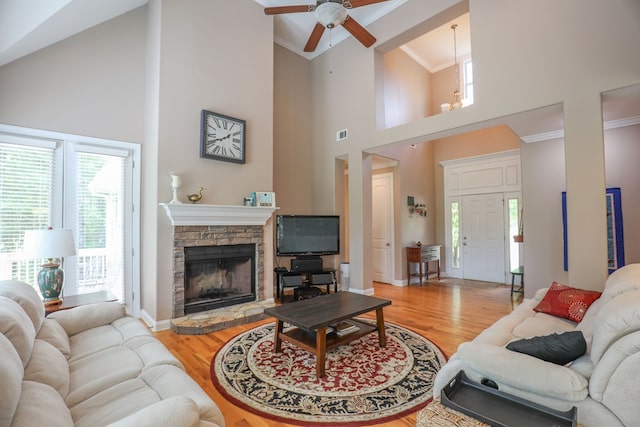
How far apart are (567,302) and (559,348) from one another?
61.6 inches

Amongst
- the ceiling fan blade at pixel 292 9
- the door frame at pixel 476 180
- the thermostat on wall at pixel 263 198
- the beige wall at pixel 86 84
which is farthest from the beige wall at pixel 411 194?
the beige wall at pixel 86 84

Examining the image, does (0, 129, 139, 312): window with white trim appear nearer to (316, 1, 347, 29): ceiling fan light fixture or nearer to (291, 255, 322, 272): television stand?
(291, 255, 322, 272): television stand

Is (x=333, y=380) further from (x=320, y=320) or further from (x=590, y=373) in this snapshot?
(x=590, y=373)

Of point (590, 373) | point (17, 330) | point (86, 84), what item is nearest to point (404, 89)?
point (86, 84)

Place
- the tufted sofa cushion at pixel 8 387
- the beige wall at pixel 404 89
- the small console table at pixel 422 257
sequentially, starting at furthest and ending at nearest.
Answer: the small console table at pixel 422 257
the beige wall at pixel 404 89
the tufted sofa cushion at pixel 8 387

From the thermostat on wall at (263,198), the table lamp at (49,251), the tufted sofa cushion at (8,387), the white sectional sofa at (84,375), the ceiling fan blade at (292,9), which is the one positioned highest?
the ceiling fan blade at (292,9)

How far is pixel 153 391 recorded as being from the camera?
153cm

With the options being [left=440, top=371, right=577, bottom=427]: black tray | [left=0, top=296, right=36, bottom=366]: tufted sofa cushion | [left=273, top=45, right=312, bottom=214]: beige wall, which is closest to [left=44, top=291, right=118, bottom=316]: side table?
[left=0, top=296, right=36, bottom=366]: tufted sofa cushion

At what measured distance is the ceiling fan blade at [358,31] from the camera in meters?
4.04

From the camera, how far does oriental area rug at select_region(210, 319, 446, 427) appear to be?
2043 mm

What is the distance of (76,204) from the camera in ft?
11.9

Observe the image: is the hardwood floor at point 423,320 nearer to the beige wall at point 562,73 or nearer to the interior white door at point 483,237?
the interior white door at point 483,237

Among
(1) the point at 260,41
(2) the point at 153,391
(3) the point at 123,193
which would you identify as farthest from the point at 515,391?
(1) the point at 260,41

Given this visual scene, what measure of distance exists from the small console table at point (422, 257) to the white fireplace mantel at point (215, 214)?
10.7 ft
